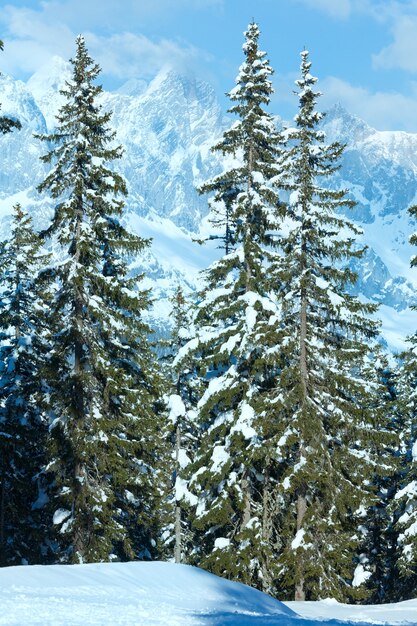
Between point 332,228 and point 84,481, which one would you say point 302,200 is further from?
point 84,481

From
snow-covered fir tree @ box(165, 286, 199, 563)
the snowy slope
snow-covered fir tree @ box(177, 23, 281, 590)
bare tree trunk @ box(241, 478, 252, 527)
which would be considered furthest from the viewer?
snow-covered fir tree @ box(165, 286, 199, 563)

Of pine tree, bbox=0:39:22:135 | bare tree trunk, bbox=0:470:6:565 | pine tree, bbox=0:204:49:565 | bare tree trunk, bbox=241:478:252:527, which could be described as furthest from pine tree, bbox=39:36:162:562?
pine tree, bbox=0:39:22:135

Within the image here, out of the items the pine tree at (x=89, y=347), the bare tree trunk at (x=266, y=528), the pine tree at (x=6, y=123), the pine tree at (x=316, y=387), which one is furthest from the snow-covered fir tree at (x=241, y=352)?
the pine tree at (x=6, y=123)

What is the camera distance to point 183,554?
106ft

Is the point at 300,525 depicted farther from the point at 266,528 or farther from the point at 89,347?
the point at 89,347

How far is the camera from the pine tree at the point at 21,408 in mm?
24141

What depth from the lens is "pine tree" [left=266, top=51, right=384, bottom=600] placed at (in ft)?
61.9

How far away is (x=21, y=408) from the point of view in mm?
24969

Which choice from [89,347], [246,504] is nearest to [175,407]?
[89,347]

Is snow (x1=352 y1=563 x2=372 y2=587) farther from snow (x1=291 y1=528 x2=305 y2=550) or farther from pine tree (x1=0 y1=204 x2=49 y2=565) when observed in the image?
pine tree (x1=0 y1=204 x2=49 y2=565)

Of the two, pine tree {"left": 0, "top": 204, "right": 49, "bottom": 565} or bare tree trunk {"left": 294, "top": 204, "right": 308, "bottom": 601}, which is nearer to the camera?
bare tree trunk {"left": 294, "top": 204, "right": 308, "bottom": 601}

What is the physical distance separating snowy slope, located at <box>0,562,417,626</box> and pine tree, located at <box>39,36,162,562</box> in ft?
26.6

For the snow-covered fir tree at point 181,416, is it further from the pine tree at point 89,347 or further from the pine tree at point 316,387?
the pine tree at point 316,387

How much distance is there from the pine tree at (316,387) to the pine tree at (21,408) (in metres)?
8.47
